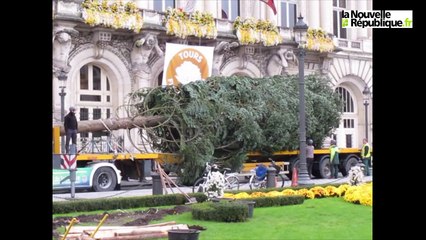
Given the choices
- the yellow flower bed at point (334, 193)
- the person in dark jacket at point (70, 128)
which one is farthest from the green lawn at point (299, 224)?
the person in dark jacket at point (70, 128)

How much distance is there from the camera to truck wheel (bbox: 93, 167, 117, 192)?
82.1 ft

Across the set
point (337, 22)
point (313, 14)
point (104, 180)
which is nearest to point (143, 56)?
point (104, 180)

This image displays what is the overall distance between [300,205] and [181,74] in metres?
16.7

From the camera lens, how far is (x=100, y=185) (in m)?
25.3

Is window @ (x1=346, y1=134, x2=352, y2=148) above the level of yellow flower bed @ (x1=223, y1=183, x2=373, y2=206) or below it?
above

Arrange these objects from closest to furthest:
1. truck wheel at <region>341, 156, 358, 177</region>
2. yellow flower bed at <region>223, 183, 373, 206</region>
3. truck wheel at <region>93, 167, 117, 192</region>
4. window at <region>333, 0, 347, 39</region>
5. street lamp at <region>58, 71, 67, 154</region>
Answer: yellow flower bed at <region>223, 183, 373, 206</region>, truck wheel at <region>93, 167, 117, 192</region>, street lamp at <region>58, 71, 67, 154</region>, truck wheel at <region>341, 156, 358, 177</region>, window at <region>333, 0, 347, 39</region>

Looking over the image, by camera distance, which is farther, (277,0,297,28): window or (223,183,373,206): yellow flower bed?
(277,0,297,28): window

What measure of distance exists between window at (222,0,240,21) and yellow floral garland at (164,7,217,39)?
13.6ft

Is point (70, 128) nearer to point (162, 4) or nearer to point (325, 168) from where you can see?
point (325, 168)

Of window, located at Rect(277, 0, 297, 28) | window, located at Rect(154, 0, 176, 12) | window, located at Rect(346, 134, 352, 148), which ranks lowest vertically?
window, located at Rect(346, 134, 352, 148)

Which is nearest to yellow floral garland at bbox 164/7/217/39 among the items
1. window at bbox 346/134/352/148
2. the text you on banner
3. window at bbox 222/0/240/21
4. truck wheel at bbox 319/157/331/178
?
the text you on banner

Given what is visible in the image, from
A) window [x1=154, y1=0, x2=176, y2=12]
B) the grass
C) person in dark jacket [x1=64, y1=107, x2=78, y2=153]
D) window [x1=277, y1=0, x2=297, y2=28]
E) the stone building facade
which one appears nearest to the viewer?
the grass

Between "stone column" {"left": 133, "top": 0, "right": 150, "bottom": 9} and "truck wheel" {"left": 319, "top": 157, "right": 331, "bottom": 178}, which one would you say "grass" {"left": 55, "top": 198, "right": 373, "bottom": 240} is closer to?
"truck wheel" {"left": 319, "top": 157, "right": 331, "bottom": 178}
